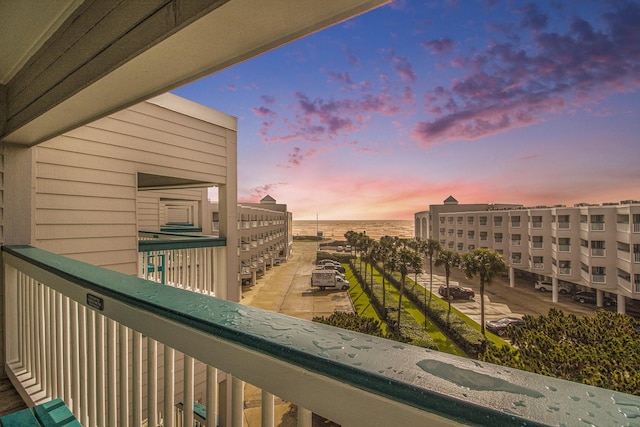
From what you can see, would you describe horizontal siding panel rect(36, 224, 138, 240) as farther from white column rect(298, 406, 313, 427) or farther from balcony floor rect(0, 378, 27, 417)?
white column rect(298, 406, 313, 427)

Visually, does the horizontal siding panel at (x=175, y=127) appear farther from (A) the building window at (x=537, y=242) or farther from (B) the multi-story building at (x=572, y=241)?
(A) the building window at (x=537, y=242)

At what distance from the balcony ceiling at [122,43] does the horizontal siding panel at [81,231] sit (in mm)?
1139

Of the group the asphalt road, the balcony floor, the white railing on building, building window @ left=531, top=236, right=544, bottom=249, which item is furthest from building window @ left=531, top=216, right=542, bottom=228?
the balcony floor

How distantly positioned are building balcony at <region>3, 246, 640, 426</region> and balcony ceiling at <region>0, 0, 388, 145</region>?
79cm

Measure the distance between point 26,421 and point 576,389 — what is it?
6.50ft

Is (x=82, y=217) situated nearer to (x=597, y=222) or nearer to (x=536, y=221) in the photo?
(x=597, y=222)

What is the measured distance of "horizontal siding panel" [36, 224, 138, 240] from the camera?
2.89m

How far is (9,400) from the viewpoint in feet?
6.73

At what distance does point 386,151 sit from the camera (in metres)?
43.8

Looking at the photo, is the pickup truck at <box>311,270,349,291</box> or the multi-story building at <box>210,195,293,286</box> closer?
the multi-story building at <box>210,195,293,286</box>

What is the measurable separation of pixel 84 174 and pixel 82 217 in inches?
17.5

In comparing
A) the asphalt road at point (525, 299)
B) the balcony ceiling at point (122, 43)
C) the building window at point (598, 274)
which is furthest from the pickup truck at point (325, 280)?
the balcony ceiling at point (122, 43)

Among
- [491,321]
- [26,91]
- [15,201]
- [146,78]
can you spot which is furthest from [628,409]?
[491,321]

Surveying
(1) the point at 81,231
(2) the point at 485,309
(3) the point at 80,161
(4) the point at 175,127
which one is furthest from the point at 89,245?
(2) the point at 485,309
